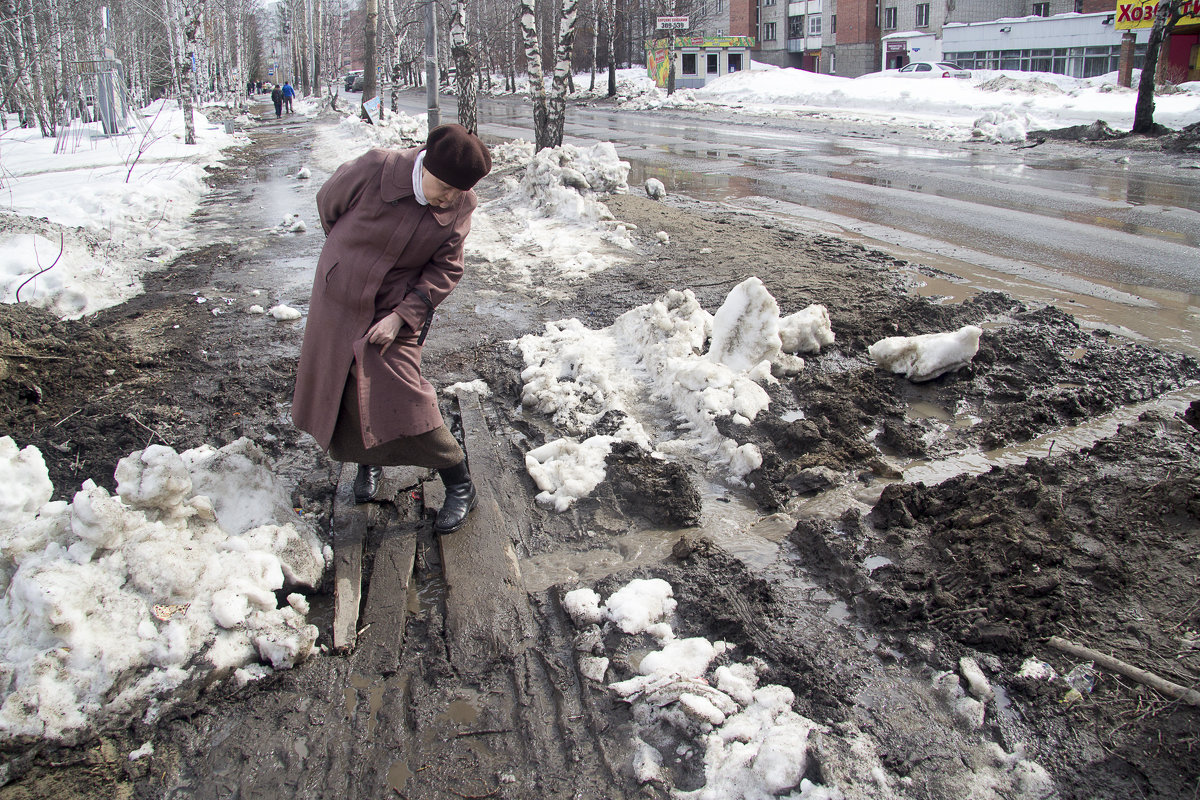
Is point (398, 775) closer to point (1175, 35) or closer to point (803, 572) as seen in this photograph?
point (803, 572)

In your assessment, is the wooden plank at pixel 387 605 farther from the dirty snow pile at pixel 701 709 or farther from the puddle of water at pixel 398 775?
the dirty snow pile at pixel 701 709

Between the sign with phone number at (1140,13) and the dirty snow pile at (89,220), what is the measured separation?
89.3 feet

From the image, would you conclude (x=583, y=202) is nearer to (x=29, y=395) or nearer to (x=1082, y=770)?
(x=29, y=395)

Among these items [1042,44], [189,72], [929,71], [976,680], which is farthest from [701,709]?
[1042,44]

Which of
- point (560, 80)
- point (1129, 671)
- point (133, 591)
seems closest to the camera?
point (1129, 671)

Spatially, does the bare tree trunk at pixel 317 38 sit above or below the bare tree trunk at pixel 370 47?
above

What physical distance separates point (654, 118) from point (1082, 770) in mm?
27710

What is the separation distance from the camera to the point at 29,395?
434cm

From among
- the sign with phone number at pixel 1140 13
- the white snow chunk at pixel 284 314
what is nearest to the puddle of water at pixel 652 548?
the white snow chunk at pixel 284 314

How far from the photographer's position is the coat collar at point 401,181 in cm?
272

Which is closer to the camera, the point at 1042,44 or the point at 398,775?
the point at 398,775

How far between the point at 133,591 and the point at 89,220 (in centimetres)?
768

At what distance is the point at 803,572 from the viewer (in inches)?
115

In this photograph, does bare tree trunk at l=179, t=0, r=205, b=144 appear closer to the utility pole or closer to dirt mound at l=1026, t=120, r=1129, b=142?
the utility pole
